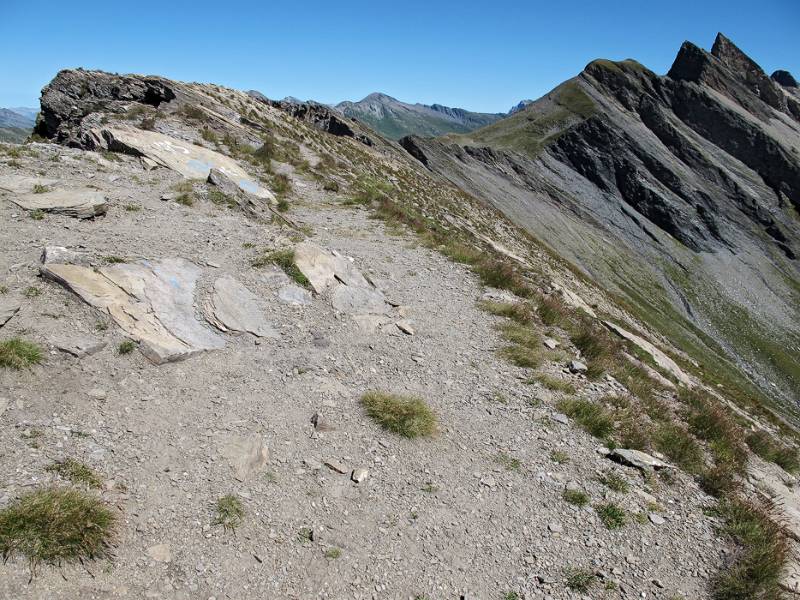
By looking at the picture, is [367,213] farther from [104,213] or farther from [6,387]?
[6,387]

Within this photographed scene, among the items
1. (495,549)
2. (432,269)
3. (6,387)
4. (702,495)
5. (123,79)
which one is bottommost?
(6,387)

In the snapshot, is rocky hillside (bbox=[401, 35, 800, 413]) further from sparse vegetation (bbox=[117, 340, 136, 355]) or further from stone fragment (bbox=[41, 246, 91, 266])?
stone fragment (bbox=[41, 246, 91, 266])

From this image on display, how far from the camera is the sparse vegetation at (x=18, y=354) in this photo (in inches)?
292

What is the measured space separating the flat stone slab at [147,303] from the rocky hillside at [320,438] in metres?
0.05

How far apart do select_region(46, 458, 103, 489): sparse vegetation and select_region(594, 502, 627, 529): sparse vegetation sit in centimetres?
770

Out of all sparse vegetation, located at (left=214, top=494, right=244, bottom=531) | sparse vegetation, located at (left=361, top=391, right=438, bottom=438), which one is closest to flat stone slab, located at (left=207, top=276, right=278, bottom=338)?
sparse vegetation, located at (left=361, top=391, right=438, bottom=438)

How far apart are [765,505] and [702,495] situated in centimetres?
147

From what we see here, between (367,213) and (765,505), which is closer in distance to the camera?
(765,505)

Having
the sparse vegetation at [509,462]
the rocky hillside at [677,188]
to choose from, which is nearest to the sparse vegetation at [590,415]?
the sparse vegetation at [509,462]

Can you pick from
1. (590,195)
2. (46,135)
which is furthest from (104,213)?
(590,195)

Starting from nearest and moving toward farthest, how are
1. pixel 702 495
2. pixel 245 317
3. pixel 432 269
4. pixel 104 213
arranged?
pixel 702 495 < pixel 245 317 < pixel 104 213 < pixel 432 269

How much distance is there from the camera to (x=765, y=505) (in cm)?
860

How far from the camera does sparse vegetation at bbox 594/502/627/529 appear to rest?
7.28 m

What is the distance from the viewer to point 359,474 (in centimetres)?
756
